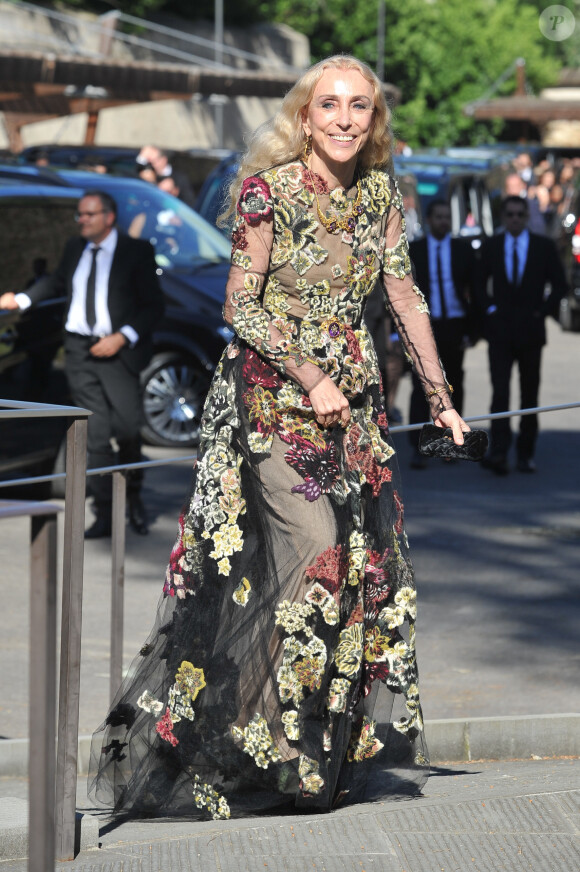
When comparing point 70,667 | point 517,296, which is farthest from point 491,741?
point 517,296

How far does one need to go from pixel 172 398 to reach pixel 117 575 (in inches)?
239

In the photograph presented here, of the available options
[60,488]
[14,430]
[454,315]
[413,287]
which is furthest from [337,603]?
[454,315]

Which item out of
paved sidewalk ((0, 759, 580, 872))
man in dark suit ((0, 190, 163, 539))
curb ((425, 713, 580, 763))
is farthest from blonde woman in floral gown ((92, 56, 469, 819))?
man in dark suit ((0, 190, 163, 539))

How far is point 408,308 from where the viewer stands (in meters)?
4.04

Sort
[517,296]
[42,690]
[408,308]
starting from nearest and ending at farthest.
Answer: [42,690]
[408,308]
[517,296]

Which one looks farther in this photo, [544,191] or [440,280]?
[544,191]

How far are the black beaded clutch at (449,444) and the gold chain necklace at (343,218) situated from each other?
639 millimetres

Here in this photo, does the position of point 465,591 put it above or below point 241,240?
below

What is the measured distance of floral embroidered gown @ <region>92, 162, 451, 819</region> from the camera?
3.79 metres

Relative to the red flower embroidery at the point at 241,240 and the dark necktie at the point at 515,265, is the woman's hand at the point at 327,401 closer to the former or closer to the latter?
the red flower embroidery at the point at 241,240

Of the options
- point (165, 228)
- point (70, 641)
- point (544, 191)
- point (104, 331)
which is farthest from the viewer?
point (544, 191)

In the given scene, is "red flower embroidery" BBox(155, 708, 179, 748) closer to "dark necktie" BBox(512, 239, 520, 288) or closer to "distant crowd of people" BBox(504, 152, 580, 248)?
"dark necktie" BBox(512, 239, 520, 288)

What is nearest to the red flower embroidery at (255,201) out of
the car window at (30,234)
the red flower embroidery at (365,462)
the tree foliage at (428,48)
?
the red flower embroidery at (365,462)

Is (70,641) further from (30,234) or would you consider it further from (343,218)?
(30,234)
